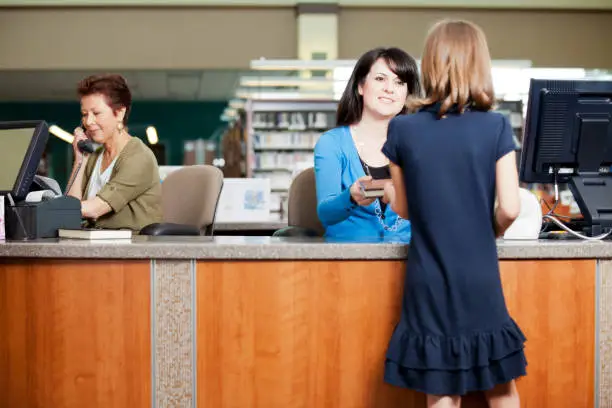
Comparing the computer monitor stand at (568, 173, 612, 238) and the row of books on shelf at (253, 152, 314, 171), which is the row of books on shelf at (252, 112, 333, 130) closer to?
the row of books on shelf at (253, 152, 314, 171)

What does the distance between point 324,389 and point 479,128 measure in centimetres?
79

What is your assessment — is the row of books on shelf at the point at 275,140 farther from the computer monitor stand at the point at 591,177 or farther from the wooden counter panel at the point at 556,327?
the wooden counter panel at the point at 556,327

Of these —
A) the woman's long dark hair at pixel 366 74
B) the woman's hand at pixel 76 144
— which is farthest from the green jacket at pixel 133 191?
the woman's long dark hair at pixel 366 74

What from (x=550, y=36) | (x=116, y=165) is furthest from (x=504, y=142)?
(x=550, y=36)

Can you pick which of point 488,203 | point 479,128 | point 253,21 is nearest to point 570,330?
point 488,203

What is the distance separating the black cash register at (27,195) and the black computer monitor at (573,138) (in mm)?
1520

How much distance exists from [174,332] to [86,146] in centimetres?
154

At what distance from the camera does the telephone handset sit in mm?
3180

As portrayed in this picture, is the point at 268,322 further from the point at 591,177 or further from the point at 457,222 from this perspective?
the point at 591,177

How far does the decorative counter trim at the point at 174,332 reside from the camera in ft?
6.22

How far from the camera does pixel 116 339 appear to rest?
191 cm

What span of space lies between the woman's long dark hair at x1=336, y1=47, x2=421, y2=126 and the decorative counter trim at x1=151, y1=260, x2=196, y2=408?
43.8 inches

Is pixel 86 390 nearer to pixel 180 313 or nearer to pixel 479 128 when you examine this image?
pixel 180 313

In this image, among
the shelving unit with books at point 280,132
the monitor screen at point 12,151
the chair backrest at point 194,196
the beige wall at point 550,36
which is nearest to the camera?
the monitor screen at point 12,151
